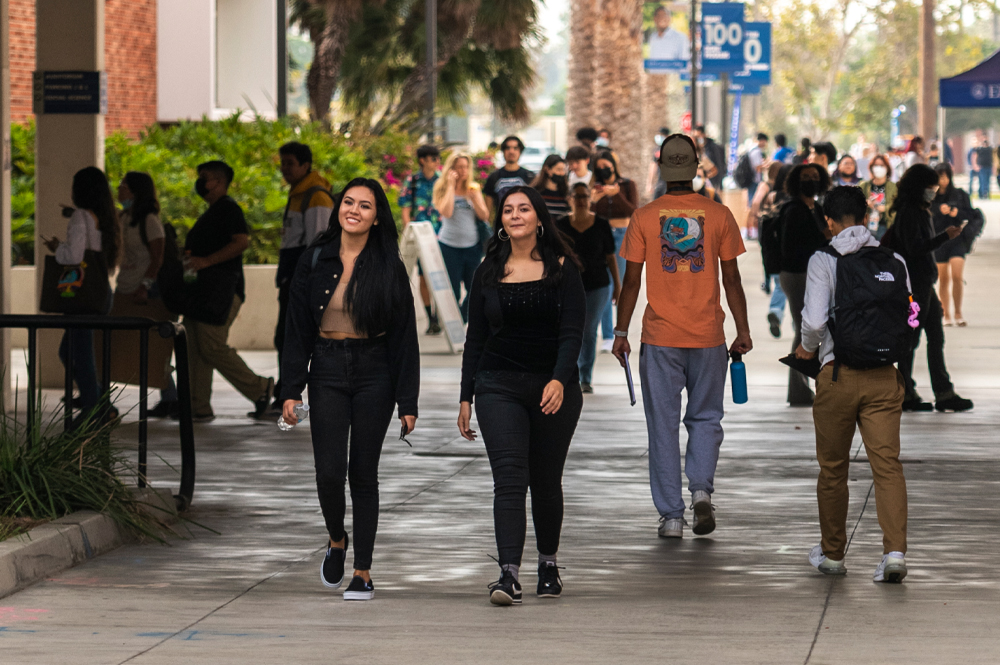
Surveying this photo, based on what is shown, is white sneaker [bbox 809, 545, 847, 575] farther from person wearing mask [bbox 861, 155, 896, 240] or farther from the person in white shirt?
the person in white shirt

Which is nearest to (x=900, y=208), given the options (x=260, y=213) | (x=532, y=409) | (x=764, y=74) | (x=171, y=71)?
(x=532, y=409)

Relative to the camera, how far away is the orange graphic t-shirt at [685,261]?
25.9 feet

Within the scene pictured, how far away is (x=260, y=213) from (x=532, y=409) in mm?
11445

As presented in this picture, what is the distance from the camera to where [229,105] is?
27766 mm

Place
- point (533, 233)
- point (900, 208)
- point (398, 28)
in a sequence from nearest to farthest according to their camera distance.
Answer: point (533, 233), point (900, 208), point (398, 28)

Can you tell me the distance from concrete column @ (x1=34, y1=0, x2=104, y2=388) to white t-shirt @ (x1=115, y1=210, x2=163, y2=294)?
214cm

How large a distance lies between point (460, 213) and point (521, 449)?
32.8ft

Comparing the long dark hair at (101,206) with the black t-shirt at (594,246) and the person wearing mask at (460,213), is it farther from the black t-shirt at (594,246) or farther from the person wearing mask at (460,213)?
the person wearing mask at (460,213)

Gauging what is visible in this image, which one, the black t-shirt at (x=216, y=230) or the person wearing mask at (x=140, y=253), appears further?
the person wearing mask at (x=140, y=253)

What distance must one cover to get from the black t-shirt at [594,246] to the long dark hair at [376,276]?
19.5 feet

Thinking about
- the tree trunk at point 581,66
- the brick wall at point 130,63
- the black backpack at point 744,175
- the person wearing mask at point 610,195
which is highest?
the tree trunk at point 581,66

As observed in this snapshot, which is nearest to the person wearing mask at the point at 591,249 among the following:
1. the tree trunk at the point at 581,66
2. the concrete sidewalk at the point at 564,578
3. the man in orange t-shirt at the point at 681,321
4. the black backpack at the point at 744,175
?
the concrete sidewalk at the point at 564,578

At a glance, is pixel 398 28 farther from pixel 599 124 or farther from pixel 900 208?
pixel 900 208

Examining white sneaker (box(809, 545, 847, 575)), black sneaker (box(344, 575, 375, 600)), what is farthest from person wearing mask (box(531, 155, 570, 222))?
black sneaker (box(344, 575, 375, 600))
